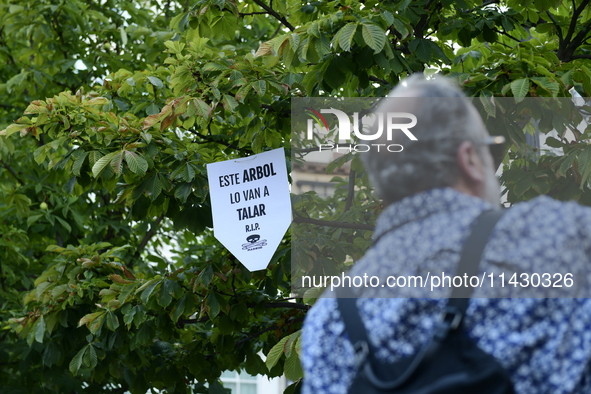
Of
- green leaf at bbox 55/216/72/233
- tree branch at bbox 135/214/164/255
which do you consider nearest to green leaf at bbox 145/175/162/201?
green leaf at bbox 55/216/72/233

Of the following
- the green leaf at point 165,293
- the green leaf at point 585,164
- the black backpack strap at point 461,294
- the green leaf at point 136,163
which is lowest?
the green leaf at point 165,293

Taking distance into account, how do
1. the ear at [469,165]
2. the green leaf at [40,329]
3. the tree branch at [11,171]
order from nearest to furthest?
1. the ear at [469,165]
2. the green leaf at [40,329]
3. the tree branch at [11,171]

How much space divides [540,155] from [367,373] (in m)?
1.62

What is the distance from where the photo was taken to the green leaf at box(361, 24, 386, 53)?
2637 millimetres

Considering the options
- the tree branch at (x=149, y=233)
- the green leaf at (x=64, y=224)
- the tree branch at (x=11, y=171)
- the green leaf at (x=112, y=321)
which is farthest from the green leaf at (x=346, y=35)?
the tree branch at (x=11, y=171)

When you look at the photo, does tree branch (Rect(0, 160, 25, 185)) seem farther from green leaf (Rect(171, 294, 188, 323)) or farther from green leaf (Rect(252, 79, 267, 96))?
green leaf (Rect(252, 79, 267, 96))

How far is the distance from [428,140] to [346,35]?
1351 mm

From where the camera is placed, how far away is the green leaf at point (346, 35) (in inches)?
103

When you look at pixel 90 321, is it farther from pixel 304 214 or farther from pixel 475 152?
pixel 475 152

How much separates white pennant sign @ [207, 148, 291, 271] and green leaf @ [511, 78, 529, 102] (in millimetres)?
934

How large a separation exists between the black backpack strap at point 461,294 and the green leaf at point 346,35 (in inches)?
57.6

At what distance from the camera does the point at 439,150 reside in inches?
54.5

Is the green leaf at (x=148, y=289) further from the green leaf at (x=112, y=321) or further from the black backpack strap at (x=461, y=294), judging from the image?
the black backpack strap at (x=461, y=294)

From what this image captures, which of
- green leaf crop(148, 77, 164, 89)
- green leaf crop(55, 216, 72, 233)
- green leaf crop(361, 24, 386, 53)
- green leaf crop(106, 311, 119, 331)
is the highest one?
green leaf crop(148, 77, 164, 89)
